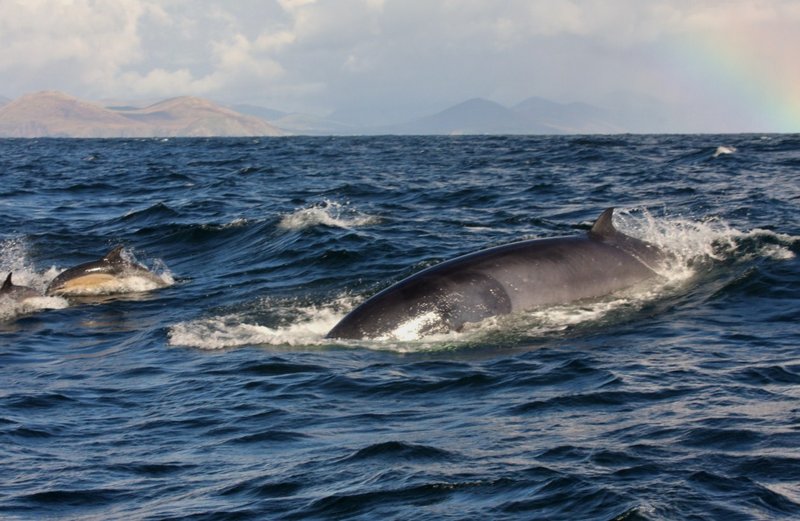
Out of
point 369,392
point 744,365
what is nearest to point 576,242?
point 744,365

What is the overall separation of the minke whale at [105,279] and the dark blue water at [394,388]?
68 cm

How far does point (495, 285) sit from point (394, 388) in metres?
2.95

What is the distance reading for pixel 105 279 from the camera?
1862 centimetres

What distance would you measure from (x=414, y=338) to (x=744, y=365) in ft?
12.6

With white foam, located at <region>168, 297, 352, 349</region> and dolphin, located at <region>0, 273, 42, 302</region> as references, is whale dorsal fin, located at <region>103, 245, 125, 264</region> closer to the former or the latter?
dolphin, located at <region>0, 273, 42, 302</region>

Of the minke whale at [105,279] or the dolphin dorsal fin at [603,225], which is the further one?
the minke whale at [105,279]

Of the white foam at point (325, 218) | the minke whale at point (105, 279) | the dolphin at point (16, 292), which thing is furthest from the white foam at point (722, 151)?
the dolphin at point (16, 292)

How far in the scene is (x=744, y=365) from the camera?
33.2ft

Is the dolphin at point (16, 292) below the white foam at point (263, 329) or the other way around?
the other way around

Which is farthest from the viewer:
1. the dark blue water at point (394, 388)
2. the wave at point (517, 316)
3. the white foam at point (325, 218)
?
the white foam at point (325, 218)

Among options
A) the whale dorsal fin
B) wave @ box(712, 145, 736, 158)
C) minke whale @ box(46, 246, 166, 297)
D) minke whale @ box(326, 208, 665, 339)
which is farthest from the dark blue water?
wave @ box(712, 145, 736, 158)

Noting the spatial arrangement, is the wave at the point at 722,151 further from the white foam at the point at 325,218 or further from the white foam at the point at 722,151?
the white foam at the point at 325,218

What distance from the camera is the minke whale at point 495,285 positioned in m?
12.2

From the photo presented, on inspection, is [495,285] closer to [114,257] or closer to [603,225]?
[603,225]
